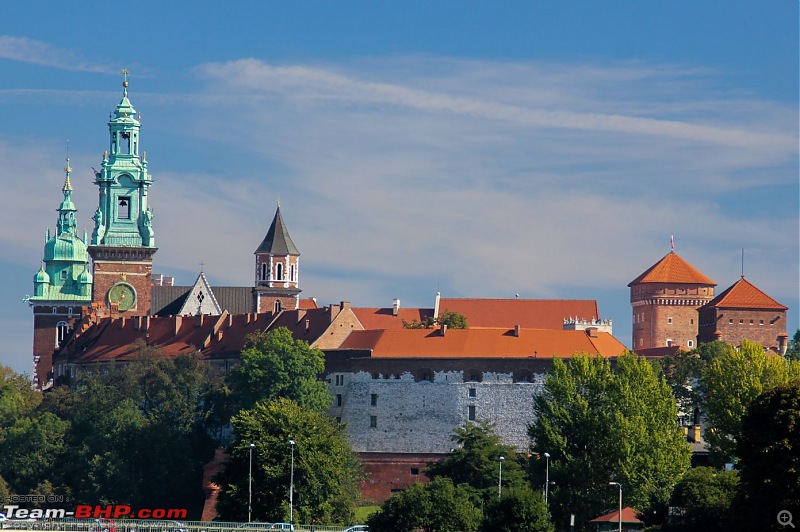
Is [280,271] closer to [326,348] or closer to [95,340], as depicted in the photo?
[95,340]

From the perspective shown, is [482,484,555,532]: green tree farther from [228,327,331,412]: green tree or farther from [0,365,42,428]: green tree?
[0,365,42,428]: green tree

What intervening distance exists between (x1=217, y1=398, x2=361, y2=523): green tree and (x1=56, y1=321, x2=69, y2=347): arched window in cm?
6363

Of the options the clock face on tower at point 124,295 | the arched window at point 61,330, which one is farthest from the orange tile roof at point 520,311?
the arched window at point 61,330

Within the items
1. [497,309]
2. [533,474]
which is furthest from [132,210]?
[533,474]

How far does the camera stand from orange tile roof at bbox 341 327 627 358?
12050cm

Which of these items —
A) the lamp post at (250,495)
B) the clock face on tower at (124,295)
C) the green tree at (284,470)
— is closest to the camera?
the lamp post at (250,495)

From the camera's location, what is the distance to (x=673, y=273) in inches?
6550

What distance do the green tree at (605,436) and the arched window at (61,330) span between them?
63.1 metres

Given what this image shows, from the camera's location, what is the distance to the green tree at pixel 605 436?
98.6m

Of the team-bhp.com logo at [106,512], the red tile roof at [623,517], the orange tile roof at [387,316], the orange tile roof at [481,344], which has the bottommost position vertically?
the team-bhp.com logo at [106,512]

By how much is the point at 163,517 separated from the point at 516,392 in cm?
2065

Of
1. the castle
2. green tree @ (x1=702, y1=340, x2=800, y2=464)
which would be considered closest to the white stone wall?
the castle

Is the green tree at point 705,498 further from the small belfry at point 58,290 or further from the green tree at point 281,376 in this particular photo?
the small belfry at point 58,290

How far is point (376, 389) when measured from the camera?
12069 centimetres
